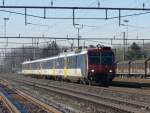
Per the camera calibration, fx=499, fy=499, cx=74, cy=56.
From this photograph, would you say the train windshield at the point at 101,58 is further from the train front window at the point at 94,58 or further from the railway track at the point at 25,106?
the railway track at the point at 25,106

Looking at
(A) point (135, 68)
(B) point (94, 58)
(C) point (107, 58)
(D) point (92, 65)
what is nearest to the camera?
(D) point (92, 65)

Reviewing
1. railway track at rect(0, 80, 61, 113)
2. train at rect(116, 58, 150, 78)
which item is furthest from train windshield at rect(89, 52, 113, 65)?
train at rect(116, 58, 150, 78)

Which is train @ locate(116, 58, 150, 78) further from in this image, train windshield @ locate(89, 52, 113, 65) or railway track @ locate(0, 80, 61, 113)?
railway track @ locate(0, 80, 61, 113)

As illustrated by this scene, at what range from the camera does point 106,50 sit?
39875 millimetres

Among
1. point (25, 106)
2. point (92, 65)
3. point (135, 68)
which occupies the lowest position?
point (135, 68)

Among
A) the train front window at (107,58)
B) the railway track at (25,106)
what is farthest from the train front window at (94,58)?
the railway track at (25,106)

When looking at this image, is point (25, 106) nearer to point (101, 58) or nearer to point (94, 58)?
point (94, 58)

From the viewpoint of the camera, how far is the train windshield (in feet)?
129

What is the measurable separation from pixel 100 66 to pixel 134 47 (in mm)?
68964

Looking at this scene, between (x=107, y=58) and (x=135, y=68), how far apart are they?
32.4m

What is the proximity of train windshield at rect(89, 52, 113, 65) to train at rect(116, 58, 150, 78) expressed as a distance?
86.3 ft

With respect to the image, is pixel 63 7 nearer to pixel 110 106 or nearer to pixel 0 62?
pixel 110 106

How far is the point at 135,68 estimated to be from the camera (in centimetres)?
7138

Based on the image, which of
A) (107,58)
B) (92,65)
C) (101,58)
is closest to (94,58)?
(101,58)
